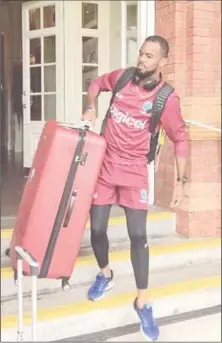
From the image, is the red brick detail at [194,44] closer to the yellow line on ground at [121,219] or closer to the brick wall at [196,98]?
the brick wall at [196,98]

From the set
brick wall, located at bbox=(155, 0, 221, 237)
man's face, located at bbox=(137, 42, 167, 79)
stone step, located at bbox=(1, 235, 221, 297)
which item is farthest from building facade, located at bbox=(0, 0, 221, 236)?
man's face, located at bbox=(137, 42, 167, 79)

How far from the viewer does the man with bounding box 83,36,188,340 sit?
5.14ft

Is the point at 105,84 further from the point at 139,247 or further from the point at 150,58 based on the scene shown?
the point at 139,247

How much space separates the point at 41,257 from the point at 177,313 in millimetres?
792

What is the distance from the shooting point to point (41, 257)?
1.56 metres

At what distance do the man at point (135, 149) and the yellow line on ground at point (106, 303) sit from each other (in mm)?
190

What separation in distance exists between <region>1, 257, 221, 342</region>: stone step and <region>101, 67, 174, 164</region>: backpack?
629 millimetres

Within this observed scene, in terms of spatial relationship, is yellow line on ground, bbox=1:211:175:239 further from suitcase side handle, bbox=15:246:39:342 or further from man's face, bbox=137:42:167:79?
man's face, bbox=137:42:167:79

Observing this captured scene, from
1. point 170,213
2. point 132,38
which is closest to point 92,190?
point 170,213

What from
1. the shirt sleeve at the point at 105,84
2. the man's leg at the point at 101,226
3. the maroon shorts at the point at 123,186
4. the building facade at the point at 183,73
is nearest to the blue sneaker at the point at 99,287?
the man's leg at the point at 101,226

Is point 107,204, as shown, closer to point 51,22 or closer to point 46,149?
point 46,149

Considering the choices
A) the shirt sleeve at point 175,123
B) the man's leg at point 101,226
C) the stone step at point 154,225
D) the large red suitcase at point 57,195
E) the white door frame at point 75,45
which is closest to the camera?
the large red suitcase at point 57,195

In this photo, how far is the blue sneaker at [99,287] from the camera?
1.92 m

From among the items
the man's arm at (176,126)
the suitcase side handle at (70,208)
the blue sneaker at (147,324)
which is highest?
the man's arm at (176,126)
